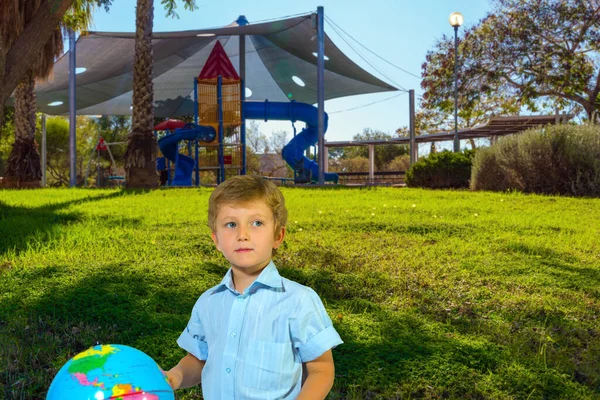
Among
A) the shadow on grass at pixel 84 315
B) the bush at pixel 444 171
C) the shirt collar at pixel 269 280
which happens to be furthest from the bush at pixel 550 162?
the shirt collar at pixel 269 280

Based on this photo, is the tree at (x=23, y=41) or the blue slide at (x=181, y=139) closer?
the tree at (x=23, y=41)

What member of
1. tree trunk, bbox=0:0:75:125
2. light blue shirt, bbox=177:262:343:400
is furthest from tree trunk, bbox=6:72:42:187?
light blue shirt, bbox=177:262:343:400

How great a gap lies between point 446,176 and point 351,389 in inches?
590

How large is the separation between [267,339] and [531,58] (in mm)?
27182

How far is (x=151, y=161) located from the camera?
1537 centimetres

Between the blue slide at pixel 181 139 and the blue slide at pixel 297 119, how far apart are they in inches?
106

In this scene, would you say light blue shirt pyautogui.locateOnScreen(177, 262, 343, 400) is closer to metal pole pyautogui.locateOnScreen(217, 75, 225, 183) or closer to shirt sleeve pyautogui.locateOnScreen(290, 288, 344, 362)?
shirt sleeve pyautogui.locateOnScreen(290, 288, 344, 362)

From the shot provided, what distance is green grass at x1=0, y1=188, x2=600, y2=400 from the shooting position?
336 centimetres

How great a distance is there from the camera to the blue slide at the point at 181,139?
1961cm

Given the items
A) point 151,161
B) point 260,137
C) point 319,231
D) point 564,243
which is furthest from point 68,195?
point 260,137

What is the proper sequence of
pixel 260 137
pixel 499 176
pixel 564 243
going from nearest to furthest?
pixel 564 243 < pixel 499 176 < pixel 260 137

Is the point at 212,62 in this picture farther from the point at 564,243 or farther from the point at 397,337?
the point at 397,337

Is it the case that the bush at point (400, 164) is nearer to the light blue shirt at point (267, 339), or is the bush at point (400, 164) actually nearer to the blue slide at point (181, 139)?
the blue slide at point (181, 139)

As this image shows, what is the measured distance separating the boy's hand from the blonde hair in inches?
19.9
